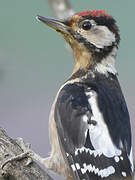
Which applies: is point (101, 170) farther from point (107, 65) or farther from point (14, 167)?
point (107, 65)

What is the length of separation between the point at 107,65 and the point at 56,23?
0.43 meters

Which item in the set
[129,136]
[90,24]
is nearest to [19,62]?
[90,24]

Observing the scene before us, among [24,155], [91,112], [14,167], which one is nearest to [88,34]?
[91,112]

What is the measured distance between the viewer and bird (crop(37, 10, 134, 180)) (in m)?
3.91

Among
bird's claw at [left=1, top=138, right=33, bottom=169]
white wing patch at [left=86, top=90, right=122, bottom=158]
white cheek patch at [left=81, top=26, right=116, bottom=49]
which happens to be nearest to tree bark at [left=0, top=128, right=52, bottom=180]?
bird's claw at [left=1, top=138, right=33, bottom=169]

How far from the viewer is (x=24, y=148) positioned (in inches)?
162

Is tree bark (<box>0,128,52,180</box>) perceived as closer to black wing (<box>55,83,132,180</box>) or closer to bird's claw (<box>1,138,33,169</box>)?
bird's claw (<box>1,138,33,169</box>)

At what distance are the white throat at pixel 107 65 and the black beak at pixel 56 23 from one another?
0.30 m

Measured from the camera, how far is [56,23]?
14.5 ft

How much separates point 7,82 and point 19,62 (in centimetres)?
39

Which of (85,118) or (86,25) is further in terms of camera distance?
(86,25)

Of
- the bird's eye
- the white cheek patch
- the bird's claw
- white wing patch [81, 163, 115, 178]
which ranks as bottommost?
white wing patch [81, 163, 115, 178]

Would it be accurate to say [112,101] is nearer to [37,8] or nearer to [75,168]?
[75,168]

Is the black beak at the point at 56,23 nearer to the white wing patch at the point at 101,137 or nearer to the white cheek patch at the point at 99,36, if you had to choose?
the white cheek patch at the point at 99,36
